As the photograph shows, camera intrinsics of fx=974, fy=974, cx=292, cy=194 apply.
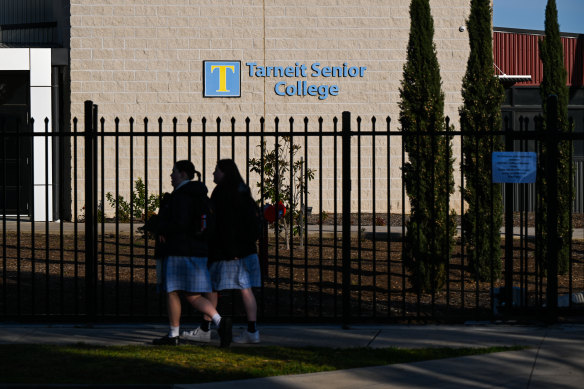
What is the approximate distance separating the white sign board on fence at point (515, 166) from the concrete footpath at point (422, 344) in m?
1.46

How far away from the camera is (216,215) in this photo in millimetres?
8547

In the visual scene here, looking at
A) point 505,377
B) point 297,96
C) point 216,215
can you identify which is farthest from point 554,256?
point 297,96

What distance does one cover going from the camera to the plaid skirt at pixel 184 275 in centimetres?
834

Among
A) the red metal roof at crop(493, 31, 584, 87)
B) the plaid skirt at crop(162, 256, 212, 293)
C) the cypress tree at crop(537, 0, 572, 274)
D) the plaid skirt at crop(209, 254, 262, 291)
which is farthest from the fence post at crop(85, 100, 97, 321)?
the red metal roof at crop(493, 31, 584, 87)

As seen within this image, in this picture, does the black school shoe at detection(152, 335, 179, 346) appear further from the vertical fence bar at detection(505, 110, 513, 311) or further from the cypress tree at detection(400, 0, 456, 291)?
the cypress tree at detection(400, 0, 456, 291)

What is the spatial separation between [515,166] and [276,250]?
2.48 metres

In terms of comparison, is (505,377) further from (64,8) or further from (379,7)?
(64,8)

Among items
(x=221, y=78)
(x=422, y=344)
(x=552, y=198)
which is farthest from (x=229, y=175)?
(x=221, y=78)

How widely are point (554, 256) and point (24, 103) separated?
55.7 ft

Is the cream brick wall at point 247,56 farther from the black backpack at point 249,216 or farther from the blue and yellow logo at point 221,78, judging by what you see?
the black backpack at point 249,216

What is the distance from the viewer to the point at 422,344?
855cm

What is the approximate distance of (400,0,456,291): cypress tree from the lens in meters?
11.9

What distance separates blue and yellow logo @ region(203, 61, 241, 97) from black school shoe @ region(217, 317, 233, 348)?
15696 mm

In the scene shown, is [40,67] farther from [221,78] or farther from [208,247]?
[208,247]
